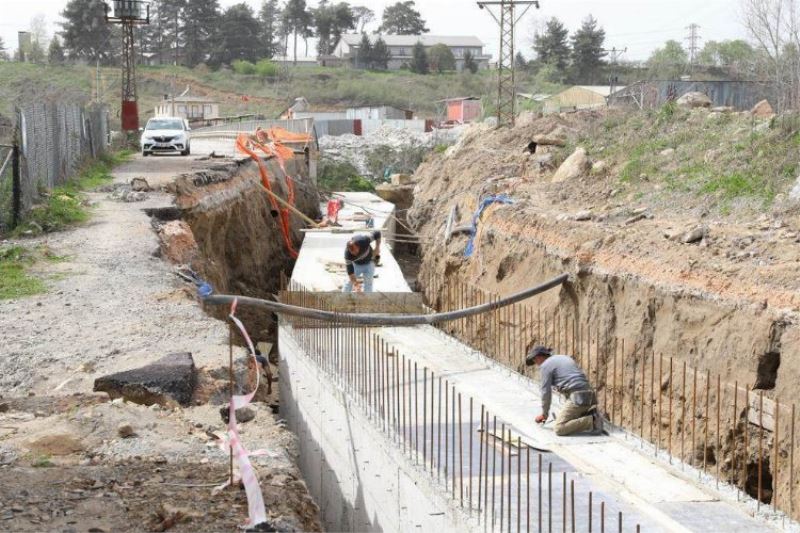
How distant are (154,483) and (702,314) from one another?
8.18 m

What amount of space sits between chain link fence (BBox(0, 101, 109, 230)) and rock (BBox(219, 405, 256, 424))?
1129cm

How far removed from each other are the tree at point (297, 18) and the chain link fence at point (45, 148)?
9593 cm

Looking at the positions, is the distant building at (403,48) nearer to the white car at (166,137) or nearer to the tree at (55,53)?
the tree at (55,53)

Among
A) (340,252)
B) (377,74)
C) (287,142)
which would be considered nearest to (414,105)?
(377,74)

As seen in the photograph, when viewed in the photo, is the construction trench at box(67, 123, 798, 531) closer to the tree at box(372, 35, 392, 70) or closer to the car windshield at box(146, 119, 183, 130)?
the car windshield at box(146, 119, 183, 130)

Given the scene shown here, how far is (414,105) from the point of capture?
3580 inches

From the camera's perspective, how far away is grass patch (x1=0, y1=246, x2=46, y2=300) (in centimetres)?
1547

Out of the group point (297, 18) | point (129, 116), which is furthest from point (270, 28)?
point (129, 116)

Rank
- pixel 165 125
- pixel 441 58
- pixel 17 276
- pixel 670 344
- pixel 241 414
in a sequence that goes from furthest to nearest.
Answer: pixel 441 58, pixel 165 125, pixel 17 276, pixel 670 344, pixel 241 414

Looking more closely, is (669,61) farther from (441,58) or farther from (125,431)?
(125,431)

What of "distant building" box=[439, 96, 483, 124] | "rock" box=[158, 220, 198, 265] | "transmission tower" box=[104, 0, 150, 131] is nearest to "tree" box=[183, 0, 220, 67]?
"distant building" box=[439, 96, 483, 124]

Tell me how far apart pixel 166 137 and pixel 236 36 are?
73575 mm

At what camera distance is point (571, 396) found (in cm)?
1104

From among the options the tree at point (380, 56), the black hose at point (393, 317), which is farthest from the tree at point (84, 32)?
the black hose at point (393, 317)
